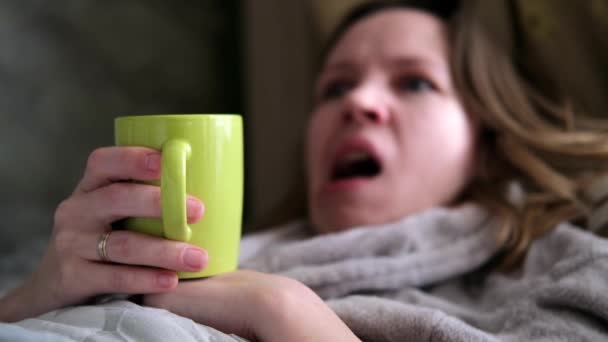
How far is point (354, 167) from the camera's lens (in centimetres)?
99

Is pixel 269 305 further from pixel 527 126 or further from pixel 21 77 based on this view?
pixel 21 77

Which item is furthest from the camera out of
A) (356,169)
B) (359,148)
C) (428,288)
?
(356,169)

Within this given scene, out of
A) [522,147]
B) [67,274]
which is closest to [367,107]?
[522,147]

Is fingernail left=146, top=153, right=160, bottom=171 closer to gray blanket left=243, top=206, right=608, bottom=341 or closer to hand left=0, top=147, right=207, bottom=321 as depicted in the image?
hand left=0, top=147, right=207, bottom=321

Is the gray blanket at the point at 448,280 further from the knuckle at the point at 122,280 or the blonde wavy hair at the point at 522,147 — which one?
the knuckle at the point at 122,280

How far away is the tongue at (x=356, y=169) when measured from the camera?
3.19 feet

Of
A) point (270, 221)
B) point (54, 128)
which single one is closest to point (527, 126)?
point (270, 221)

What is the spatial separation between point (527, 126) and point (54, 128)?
1.13 metres

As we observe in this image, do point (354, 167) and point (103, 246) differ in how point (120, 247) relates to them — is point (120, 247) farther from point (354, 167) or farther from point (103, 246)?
point (354, 167)

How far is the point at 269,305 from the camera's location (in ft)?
1.64

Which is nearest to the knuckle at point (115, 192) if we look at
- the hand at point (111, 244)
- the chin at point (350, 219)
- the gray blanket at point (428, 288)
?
the hand at point (111, 244)

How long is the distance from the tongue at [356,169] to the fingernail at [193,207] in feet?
1.59

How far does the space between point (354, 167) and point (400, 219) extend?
154 mm

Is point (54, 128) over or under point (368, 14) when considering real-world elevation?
under
